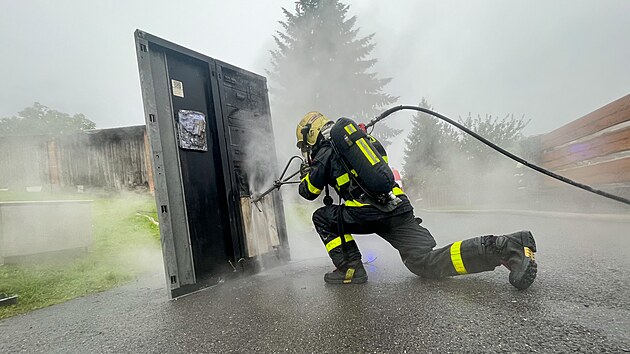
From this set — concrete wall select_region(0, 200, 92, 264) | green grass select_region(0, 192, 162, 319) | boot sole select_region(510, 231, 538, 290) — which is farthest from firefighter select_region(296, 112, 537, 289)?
concrete wall select_region(0, 200, 92, 264)

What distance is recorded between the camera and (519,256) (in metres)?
2.21

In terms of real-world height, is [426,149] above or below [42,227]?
above

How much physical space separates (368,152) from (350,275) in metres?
1.00

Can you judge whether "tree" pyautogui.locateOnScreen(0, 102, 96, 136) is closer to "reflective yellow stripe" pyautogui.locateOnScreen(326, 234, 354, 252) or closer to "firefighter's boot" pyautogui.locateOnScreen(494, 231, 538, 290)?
"reflective yellow stripe" pyautogui.locateOnScreen(326, 234, 354, 252)

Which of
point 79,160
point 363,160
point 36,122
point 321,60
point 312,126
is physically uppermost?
point 321,60

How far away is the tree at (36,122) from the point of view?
11.3 m

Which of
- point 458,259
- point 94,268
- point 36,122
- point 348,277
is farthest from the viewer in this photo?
point 36,122

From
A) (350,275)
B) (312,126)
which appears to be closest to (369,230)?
(350,275)

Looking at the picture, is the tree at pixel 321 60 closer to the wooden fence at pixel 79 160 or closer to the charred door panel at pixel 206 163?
the wooden fence at pixel 79 160

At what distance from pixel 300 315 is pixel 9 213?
4.21 metres

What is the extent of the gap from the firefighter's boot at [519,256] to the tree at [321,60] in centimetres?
1686

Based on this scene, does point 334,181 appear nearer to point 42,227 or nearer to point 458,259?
point 458,259

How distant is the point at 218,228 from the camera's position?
3328mm

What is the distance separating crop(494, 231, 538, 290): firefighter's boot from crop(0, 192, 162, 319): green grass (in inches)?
149
